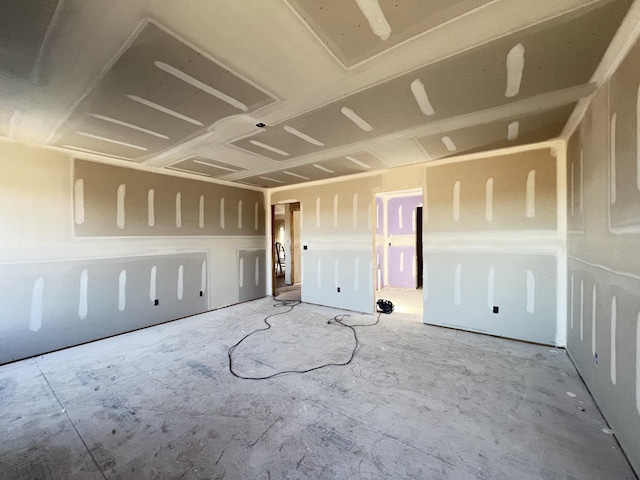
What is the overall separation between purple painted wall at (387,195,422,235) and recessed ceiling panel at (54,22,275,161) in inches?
207

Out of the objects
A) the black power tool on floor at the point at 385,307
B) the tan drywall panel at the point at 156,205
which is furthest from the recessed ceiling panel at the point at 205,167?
the black power tool on floor at the point at 385,307

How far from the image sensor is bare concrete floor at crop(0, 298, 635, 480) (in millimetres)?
1455

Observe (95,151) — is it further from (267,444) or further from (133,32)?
(267,444)

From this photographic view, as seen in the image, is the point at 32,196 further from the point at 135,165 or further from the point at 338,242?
the point at 338,242

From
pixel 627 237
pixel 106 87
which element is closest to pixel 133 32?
pixel 106 87

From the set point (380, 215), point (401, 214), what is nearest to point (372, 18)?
point (380, 215)

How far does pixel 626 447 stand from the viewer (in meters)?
1.49

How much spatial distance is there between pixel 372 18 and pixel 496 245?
3.19m

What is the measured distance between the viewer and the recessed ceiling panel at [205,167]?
3.58 metres

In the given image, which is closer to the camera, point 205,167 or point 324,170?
point 205,167

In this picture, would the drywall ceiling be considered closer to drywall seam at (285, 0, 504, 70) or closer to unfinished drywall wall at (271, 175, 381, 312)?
drywall seam at (285, 0, 504, 70)

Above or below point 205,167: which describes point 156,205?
below

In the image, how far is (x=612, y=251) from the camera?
1676mm

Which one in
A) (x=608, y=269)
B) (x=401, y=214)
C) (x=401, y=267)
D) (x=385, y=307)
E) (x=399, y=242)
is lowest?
(x=385, y=307)
